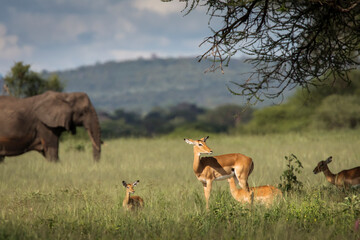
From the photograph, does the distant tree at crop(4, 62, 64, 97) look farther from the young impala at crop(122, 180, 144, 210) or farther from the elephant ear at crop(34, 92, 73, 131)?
the young impala at crop(122, 180, 144, 210)

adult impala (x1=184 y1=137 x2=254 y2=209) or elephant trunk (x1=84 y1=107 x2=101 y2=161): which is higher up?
elephant trunk (x1=84 y1=107 x2=101 y2=161)

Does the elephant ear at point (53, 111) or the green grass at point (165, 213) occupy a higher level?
the elephant ear at point (53, 111)

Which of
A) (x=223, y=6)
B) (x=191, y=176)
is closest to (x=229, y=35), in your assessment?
(x=223, y=6)

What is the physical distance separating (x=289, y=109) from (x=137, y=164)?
4725 cm

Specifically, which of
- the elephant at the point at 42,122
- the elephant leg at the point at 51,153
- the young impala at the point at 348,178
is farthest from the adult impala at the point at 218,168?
the elephant at the point at 42,122

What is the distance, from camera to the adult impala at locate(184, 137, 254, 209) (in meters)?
8.80

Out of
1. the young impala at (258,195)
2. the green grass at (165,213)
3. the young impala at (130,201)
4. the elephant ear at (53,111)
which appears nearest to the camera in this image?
the green grass at (165,213)

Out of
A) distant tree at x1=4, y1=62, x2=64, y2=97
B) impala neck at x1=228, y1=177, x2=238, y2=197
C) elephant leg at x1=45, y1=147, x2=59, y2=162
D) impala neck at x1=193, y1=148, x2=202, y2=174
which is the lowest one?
impala neck at x1=228, y1=177, x2=238, y2=197

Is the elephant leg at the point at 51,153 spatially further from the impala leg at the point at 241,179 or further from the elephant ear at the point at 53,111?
the impala leg at the point at 241,179

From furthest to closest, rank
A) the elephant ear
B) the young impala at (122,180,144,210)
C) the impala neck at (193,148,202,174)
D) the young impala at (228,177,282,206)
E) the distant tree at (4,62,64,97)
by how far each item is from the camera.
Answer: the distant tree at (4,62,64,97)
the elephant ear
the young impala at (228,177,282,206)
the young impala at (122,180,144,210)
the impala neck at (193,148,202,174)

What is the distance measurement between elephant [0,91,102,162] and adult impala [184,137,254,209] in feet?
32.4

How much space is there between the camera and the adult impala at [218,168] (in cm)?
880

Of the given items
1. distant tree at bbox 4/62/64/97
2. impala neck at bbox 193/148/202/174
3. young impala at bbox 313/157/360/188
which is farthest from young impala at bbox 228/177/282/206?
distant tree at bbox 4/62/64/97

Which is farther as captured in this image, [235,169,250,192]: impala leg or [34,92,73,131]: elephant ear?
[34,92,73,131]: elephant ear
